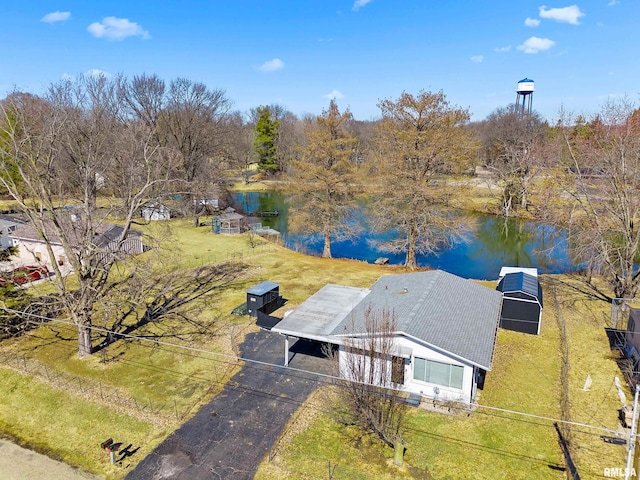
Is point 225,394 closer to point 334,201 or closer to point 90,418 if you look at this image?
point 90,418

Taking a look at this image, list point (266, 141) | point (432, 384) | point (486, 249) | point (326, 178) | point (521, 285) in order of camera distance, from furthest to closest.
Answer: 1. point (266, 141)
2. point (486, 249)
3. point (326, 178)
4. point (521, 285)
5. point (432, 384)

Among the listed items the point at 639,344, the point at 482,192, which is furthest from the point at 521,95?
the point at 639,344

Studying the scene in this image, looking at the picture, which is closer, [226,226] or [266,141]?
[226,226]

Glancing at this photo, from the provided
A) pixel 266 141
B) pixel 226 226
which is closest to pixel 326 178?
pixel 226 226

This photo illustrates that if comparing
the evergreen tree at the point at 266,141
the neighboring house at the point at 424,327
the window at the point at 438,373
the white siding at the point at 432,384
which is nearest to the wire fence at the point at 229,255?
the neighboring house at the point at 424,327

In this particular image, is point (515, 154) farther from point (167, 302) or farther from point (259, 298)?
point (167, 302)

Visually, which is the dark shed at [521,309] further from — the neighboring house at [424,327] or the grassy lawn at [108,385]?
the grassy lawn at [108,385]
